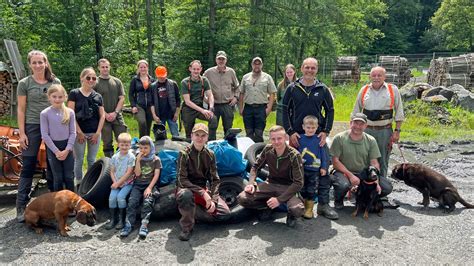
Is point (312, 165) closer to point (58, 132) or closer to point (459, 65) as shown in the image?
point (58, 132)

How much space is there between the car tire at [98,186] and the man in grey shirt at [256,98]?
9.51 ft

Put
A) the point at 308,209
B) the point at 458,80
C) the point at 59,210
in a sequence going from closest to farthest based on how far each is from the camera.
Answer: the point at 59,210
the point at 308,209
the point at 458,80

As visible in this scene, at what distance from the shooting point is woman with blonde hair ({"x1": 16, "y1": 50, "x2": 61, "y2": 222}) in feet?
17.6

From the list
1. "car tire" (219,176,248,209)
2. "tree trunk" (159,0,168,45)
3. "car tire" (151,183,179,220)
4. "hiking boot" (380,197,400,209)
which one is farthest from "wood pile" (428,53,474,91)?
"car tire" (151,183,179,220)

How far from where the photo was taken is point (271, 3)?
19.4 meters

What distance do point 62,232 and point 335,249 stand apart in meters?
3.20

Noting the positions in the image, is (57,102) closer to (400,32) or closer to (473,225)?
(473,225)

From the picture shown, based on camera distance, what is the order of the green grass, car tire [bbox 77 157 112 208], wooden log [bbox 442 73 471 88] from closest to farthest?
car tire [bbox 77 157 112 208] < wooden log [bbox 442 73 471 88] < the green grass

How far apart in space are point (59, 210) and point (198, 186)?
166cm

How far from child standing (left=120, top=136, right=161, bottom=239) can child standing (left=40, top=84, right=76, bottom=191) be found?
903 millimetres

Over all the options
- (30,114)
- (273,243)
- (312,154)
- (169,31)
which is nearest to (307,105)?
(312,154)

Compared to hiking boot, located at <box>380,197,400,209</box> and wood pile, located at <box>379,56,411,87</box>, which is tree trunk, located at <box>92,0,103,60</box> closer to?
hiking boot, located at <box>380,197,400,209</box>

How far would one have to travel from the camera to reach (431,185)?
5895 millimetres

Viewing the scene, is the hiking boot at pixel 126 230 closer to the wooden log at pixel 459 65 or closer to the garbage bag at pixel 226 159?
the garbage bag at pixel 226 159
